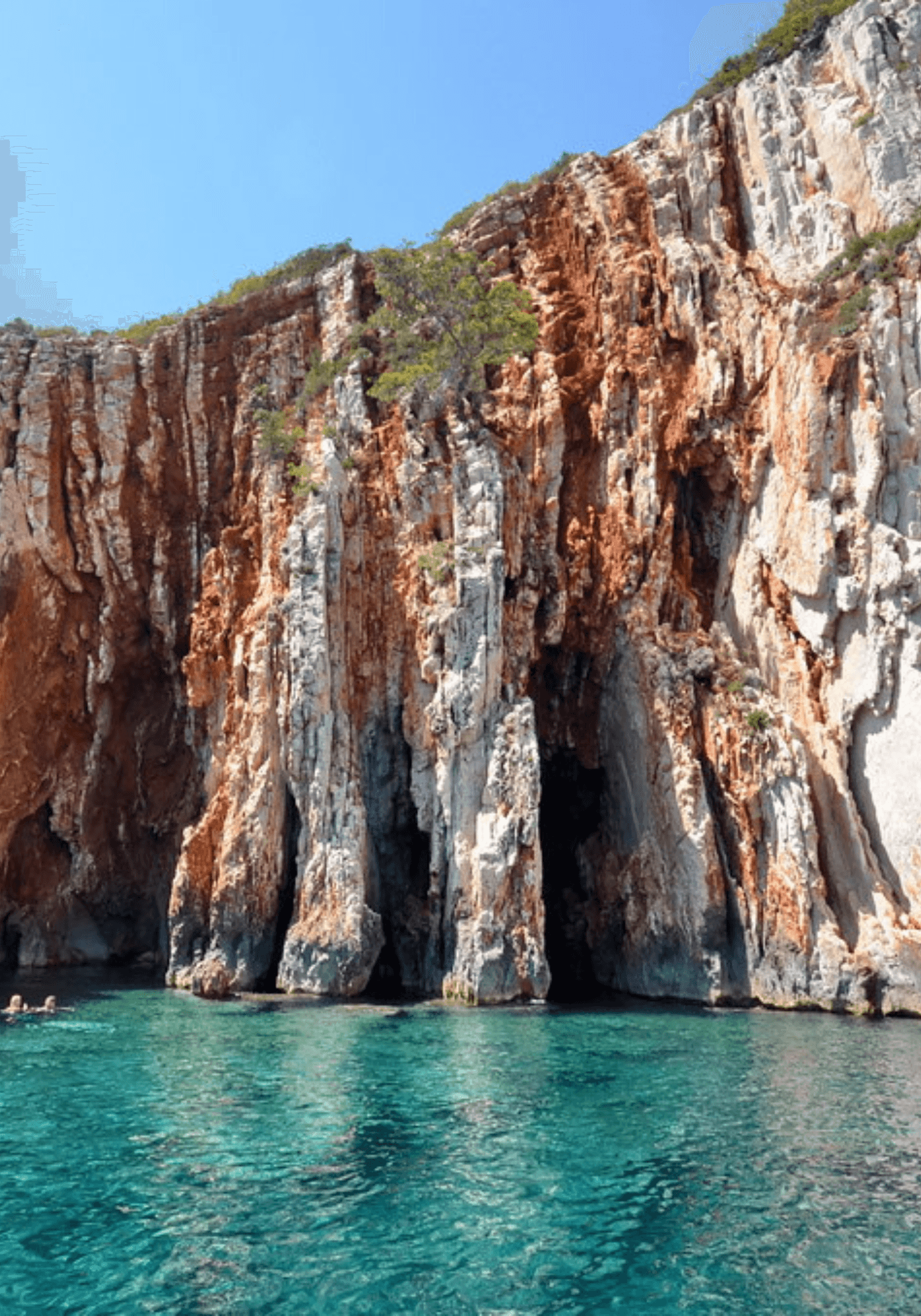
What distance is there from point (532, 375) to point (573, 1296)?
87.0 feet

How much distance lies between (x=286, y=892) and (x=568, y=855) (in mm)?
8435

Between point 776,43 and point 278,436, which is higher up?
point 776,43

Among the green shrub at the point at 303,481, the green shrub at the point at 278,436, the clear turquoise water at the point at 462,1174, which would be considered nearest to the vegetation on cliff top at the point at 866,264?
the green shrub at the point at 303,481

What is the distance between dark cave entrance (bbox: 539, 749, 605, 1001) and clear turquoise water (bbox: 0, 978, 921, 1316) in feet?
31.0

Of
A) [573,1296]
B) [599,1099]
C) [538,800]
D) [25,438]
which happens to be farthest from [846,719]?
[25,438]

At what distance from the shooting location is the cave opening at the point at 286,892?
84.2 feet

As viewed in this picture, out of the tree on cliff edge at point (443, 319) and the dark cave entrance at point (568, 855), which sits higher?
the tree on cliff edge at point (443, 319)

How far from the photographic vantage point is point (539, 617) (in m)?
28.4

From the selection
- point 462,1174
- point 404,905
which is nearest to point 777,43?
point 404,905

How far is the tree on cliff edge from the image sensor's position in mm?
30531

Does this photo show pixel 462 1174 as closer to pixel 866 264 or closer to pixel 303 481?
pixel 303 481

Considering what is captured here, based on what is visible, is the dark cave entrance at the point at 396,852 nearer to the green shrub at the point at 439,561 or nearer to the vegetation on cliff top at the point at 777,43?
the green shrub at the point at 439,561

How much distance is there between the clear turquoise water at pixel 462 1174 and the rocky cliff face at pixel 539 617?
5.96 metres

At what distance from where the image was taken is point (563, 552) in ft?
95.2
